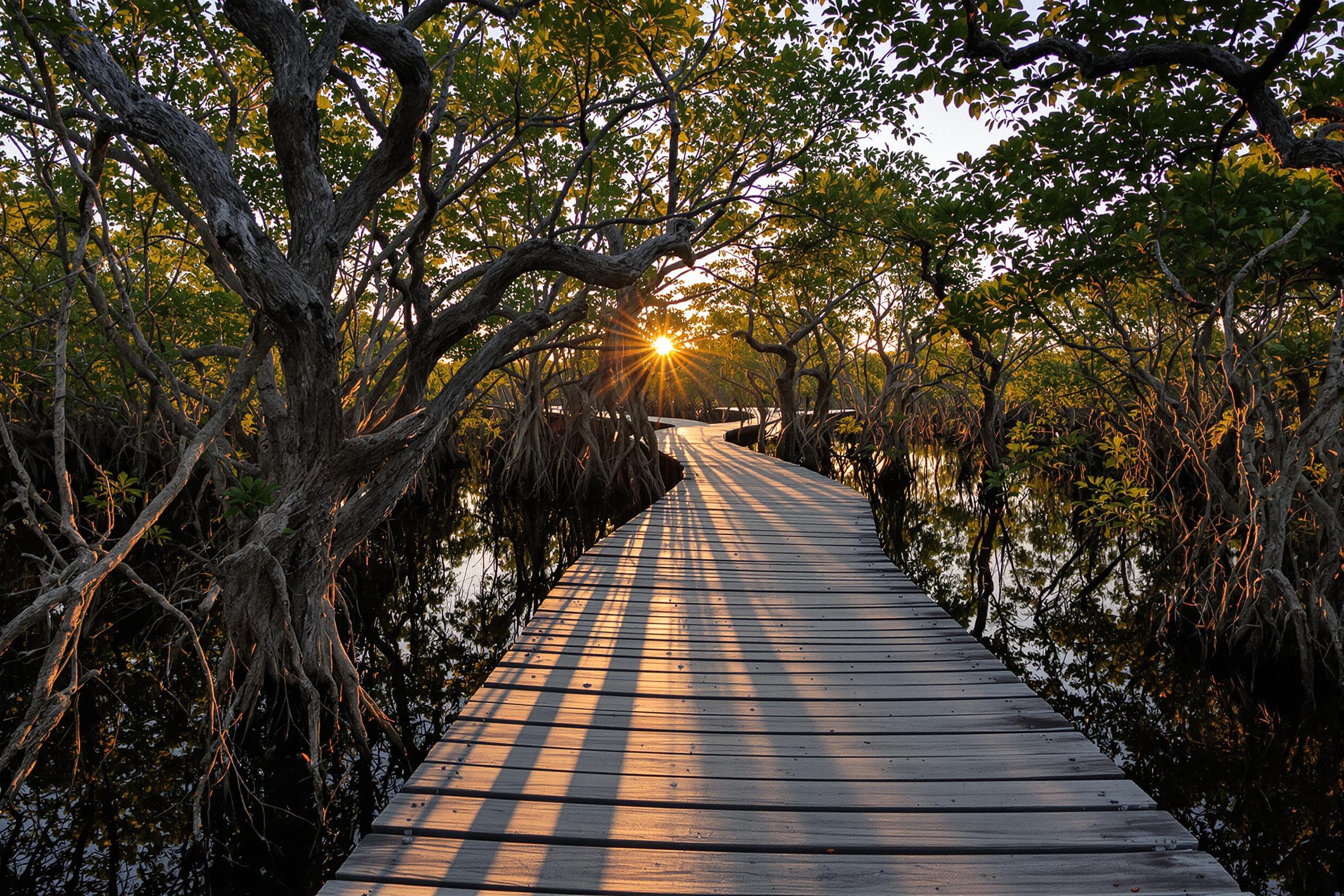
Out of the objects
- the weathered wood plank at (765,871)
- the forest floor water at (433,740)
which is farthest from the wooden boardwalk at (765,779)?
the forest floor water at (433,740)

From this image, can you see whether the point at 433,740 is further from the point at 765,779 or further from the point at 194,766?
the point at 765,779

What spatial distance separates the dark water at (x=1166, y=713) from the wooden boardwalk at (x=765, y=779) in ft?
5.24

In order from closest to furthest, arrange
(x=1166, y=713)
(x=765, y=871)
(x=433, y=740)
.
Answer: (x=765, y=871) < (x=433, y=740) < (x=1166, y=713)

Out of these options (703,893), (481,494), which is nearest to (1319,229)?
(703,893)

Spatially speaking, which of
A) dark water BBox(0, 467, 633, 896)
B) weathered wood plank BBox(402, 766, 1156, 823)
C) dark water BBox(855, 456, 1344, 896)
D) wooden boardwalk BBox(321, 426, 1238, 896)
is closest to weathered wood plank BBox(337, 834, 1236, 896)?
wooden boardwalk BBox(321, 426, 1238, 896)

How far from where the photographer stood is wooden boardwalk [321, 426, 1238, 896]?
1700mm

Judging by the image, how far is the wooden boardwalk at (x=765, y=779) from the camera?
170 cm

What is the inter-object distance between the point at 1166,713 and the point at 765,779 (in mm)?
3834

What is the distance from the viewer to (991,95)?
340 cm

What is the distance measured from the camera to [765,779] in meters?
2.11

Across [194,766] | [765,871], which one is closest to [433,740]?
[194,766]

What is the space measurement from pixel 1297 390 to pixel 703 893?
5.03 m

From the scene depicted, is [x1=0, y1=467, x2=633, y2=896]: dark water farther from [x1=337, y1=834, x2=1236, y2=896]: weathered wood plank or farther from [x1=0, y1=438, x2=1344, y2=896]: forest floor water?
[x1=337, y1=834, x2=1236, y2=896]: weathered wood plank

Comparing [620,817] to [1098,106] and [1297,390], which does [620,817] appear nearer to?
[1098,106]
